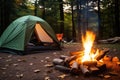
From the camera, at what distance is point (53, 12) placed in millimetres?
23453

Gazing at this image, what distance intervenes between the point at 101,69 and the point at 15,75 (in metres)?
2.61

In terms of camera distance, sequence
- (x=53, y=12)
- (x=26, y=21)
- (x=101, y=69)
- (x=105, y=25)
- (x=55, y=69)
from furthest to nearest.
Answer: (x=105, y=25), (x=53, y=12), (x=26, y=21), (x=55, y=69), (x=101, y=69)

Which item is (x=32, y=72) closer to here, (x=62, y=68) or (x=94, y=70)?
(x=62, y=68)

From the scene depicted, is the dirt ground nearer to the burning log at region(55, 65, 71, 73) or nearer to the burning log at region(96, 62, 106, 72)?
the burning log at region(55, 65, 71, 73)

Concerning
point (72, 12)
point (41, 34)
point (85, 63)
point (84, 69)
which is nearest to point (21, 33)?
point (41, 34)

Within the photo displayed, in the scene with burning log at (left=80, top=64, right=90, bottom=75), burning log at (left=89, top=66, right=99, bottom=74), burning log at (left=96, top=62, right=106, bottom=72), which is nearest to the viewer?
burning log at (left=80, top=64, right=90, bottom=75)

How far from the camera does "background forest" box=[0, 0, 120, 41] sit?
19438 mm

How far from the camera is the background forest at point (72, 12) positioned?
19438 millimetres

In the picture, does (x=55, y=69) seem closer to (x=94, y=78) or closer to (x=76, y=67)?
(x=76, y=67)

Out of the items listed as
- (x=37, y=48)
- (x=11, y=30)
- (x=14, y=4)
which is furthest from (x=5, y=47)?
(x=14, y=4)

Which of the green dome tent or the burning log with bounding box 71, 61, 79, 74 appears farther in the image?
the green dome tent

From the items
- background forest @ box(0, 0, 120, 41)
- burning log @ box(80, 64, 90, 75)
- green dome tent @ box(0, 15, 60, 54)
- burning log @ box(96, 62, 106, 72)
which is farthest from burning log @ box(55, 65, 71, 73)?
background forest @ box(0, 0, 120, 41)

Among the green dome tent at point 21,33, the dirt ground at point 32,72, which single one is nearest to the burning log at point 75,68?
the dirt ground at point 32,72

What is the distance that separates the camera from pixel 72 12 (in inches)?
891
